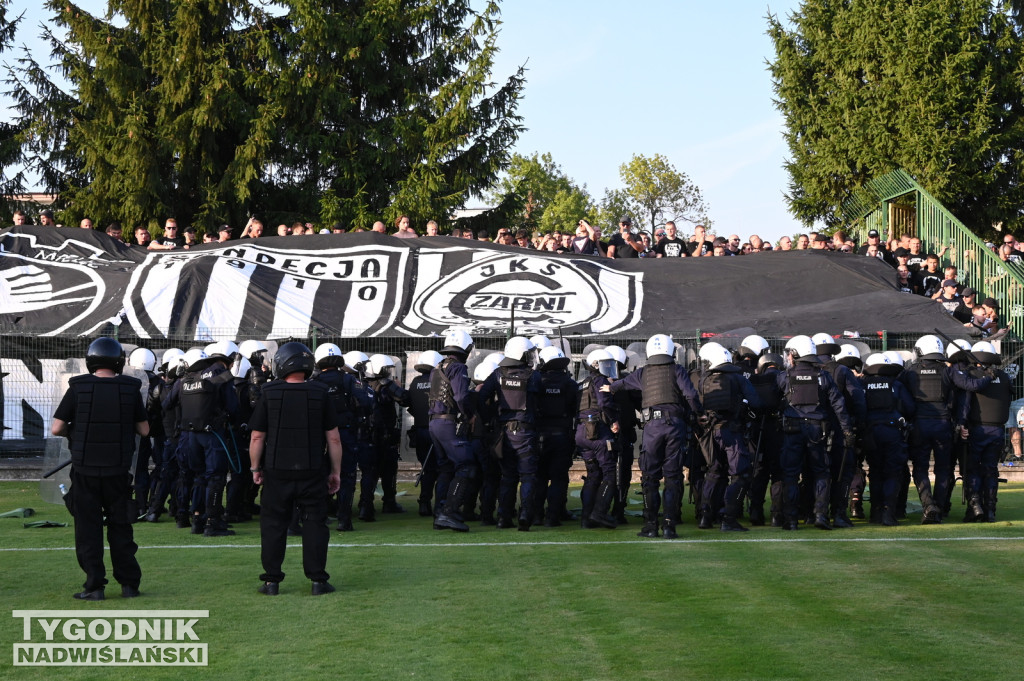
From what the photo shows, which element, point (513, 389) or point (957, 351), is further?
point (957, 351)

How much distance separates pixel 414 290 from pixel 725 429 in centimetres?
957

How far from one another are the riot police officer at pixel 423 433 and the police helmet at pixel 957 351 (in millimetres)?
6472

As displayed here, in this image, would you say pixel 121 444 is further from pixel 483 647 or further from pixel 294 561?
pixel 483 647

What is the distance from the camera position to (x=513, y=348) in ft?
44.2

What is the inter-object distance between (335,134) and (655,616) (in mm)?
24513

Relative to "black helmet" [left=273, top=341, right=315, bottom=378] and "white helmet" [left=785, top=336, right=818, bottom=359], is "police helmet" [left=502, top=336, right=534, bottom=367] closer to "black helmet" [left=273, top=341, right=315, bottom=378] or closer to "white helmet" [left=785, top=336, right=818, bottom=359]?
"white helmet" [left=785, top=336, right=818, bottom=359]

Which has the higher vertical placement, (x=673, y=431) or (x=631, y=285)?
(x=631, y=285)

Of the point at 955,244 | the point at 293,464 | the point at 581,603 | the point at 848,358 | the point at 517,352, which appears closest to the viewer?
the point at 581,603

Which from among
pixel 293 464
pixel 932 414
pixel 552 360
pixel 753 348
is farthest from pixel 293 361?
pixel 932 414

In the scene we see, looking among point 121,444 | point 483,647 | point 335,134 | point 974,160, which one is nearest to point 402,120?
point 335,134

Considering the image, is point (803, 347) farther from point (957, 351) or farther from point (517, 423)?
point (517, 423)

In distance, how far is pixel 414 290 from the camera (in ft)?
70.7

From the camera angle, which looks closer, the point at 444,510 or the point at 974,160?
the point at 444,510

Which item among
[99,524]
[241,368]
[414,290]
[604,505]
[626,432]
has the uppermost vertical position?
[414,290]
